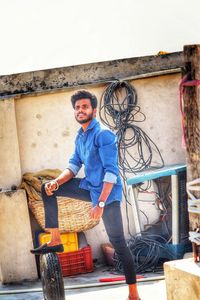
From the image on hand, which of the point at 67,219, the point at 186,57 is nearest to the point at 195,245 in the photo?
the point at 186,57

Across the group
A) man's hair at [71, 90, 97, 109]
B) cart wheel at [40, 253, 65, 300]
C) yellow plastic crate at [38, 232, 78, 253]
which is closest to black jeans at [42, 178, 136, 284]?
cart wheel at [40, 253, 65, 300]

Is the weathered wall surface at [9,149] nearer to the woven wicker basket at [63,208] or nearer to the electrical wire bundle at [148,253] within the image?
the woven wicker basket at [63,208]

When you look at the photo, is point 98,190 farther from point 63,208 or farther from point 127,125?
point 127,125

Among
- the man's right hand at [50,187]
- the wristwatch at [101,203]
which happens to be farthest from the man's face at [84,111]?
the wristwatch at [101,203]

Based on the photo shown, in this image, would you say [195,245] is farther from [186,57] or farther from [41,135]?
[41,135]

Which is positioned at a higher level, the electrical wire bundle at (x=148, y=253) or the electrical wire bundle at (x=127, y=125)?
the electrical wire bundle at (x=127, y=125)

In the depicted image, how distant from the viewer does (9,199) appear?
9742 millimetres

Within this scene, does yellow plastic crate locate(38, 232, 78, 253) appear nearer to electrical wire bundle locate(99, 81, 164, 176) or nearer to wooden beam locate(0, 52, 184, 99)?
electrical wire bundle locate(99, 81, 164, 176)

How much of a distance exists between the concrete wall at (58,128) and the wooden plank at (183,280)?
4.17 m

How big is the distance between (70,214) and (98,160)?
230 cm

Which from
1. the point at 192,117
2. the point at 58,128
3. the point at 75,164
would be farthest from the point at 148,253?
the point at 192,117

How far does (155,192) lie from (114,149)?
9.04 ft

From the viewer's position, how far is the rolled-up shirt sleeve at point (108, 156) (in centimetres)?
726

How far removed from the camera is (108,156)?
7273mm
